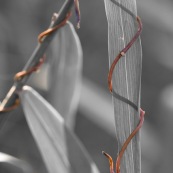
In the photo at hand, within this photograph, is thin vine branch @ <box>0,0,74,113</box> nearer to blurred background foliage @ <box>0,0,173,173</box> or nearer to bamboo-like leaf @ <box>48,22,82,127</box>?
bamboo-like leaf @ <box>48,22,82,127</box>

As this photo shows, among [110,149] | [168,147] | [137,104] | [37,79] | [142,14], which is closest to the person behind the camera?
[137,104]

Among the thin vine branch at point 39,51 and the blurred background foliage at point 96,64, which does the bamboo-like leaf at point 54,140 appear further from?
the blurred background foliage at point 96,64

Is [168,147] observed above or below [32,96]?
below

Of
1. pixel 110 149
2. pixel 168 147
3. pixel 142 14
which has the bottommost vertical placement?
pixel 110 149

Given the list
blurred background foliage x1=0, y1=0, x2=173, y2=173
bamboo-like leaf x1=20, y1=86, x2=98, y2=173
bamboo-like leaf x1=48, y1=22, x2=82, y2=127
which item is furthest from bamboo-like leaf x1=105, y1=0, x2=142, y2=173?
blurred background foliage x1=0, y1=0, x2=173, y2=173

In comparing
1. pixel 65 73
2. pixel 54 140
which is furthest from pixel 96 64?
pixel 54 140

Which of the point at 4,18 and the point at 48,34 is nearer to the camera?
the point at 48,34

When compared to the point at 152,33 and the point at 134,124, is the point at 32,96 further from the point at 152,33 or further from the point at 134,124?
the point at 152,33

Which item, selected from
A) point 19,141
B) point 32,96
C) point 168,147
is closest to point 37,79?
point 32,96
